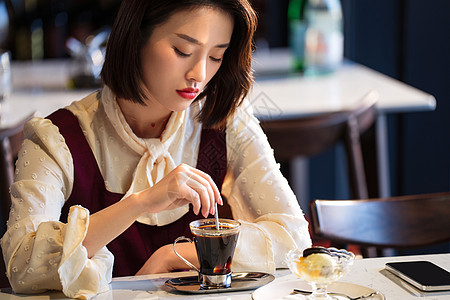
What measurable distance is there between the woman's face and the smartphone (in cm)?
53

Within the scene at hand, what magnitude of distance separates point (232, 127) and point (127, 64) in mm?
315

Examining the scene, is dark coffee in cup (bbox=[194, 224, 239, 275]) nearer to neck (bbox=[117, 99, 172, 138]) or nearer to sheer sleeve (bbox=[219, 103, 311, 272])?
sheer sleeve (bbox=[219, 103, 311, 272])

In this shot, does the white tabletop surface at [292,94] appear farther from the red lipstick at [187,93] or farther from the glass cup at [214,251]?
the glass cup at [214,251]

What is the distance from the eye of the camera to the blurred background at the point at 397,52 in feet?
12.1

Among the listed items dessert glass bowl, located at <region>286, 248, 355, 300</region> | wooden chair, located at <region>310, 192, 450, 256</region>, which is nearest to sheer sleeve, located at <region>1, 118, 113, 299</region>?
dessert glass bowl, located at <region>286, 248, 355, 300</region>

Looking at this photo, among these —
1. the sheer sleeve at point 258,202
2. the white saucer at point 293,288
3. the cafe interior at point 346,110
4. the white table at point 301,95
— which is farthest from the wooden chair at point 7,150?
the white saucer at point 293,288

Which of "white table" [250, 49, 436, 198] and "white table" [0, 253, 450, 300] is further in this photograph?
"white table" [250, 49, 436, 198]

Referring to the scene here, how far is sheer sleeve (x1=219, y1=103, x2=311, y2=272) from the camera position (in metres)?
1.50

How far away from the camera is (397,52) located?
3.93 metres

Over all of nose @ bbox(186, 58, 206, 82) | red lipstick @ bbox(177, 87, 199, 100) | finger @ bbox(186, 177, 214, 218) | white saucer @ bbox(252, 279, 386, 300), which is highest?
nose @ bbox(186, 58, 206, 82)

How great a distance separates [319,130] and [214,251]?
1403 millimetres

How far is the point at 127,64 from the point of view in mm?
1579

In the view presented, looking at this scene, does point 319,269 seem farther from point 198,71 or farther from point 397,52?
point 397,52

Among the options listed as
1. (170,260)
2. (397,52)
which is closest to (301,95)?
(397,52)
